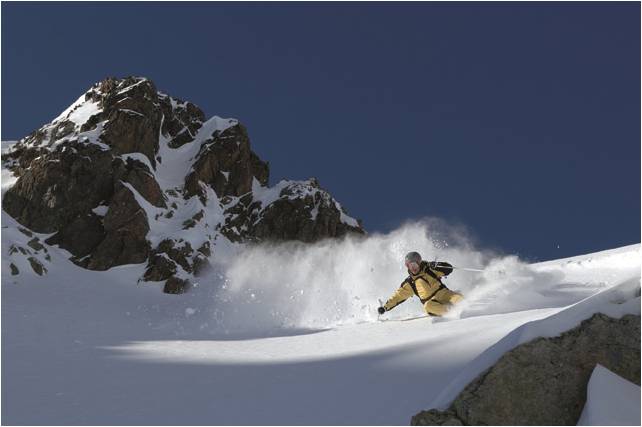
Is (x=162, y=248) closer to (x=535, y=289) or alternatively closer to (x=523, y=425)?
(x=535, y=289)

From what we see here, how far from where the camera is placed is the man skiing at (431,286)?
10008 mm

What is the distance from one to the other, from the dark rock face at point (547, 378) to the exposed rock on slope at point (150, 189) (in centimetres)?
3054

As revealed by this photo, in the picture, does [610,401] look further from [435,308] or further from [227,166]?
[227,166]

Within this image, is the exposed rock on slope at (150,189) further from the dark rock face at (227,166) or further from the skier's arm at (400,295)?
the skier's arm at (400,295)

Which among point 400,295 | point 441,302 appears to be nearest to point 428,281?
point 441,302

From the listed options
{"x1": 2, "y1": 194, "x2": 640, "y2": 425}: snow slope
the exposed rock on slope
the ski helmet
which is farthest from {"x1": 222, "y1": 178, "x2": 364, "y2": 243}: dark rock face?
the ski helmet

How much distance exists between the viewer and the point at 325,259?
1491 inches

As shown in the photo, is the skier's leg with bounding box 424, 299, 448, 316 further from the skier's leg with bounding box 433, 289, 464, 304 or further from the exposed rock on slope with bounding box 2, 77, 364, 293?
the exposed rock on slope with bounding box 2, 77, 364, 293

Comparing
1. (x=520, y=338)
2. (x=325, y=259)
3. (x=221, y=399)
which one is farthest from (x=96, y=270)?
(x=520, y=338)

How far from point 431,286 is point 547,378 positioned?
695 centimetres

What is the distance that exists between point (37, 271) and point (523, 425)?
29158 mm

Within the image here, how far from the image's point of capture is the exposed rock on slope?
3684cm

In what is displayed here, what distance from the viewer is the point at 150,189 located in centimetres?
4147

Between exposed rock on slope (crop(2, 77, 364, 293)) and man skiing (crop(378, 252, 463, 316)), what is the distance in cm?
2451
